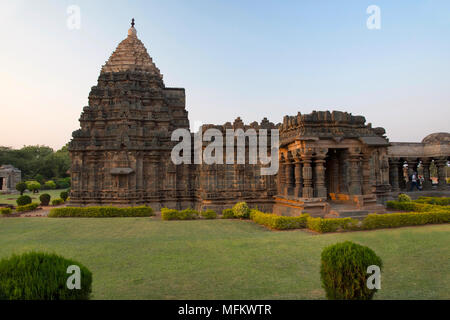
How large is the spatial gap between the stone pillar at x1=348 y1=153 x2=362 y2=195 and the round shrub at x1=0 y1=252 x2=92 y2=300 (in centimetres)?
1407

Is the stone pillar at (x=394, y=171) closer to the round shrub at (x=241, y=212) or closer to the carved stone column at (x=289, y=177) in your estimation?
the carved stone column at (x=289, y=177)

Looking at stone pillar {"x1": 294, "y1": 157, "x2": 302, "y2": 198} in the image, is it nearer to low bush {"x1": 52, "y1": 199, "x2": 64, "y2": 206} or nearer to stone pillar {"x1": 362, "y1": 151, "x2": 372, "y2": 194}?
stone pillar {"x1": 362, "y1": 151, "x2": 372, "y2": 194}

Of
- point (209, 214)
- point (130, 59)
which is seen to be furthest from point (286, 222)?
point (130, 59)

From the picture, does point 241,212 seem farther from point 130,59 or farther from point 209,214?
point 130,59

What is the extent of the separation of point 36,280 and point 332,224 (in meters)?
10.3

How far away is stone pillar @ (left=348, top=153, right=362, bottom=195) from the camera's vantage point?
49.5 feet

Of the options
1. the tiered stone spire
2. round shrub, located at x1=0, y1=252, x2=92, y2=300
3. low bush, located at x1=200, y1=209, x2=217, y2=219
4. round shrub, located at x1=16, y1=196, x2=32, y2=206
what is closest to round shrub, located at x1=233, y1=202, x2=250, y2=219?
low bush, located at x1=200, y1=209, x2=217, y2=219

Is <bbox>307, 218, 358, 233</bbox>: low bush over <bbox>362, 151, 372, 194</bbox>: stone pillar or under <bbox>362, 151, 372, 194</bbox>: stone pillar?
under

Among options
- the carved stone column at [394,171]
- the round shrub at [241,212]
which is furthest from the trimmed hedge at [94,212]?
the carved stone column at [394,171]

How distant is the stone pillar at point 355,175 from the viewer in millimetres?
15094

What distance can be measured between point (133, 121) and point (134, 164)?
Result: 3591mm

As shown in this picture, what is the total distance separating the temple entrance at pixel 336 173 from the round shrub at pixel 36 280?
14.6m

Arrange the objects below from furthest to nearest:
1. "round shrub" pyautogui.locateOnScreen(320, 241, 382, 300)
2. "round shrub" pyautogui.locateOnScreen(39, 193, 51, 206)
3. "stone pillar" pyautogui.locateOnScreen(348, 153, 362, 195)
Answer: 1. "round shrub" pyautogui.locateOnScreen(39, 193, 51, 206)
2. "stone pillar" pyautogui.locateOnScreen(348, 153, 362, 195)
3. "round shrub" pyautogui.locateOnScreen(320, 241, 382, 300)
